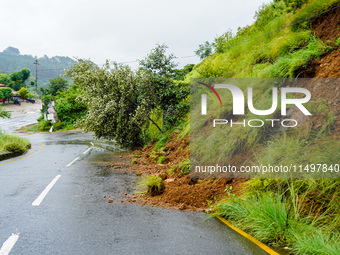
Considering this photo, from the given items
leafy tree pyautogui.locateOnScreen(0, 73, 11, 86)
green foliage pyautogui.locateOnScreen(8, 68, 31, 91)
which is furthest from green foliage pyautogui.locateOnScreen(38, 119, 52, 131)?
green foliage pyautogui.locateOnScreen(8, 68, 31, 91)

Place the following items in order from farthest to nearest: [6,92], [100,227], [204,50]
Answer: [6,92] < [204,50] < [100,227]

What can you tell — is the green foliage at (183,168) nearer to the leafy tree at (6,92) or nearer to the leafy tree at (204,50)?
the leafy tree at (204,50)

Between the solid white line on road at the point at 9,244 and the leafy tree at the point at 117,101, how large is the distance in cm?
1043

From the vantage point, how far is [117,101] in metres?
15.0

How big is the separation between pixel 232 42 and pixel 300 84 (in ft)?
33.4

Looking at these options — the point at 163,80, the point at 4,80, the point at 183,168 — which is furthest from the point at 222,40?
the point at 4,80

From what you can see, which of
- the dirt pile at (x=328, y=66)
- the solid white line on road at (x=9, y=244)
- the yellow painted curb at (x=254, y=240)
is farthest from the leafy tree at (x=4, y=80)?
the yellow painted curb at (x=254, y=240)

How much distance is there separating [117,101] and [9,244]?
456 inches

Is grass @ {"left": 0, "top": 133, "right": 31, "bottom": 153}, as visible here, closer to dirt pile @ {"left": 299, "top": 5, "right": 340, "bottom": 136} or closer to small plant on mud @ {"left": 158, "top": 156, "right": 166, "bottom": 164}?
small plant on mud @ {"left": 158, "top": 156, "right": 166, "bottom": 164}

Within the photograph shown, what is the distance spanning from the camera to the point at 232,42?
16641 mm

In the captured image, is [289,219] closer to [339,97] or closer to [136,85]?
[339,97]

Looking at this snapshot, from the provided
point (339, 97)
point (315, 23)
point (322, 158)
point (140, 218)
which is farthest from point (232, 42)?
point (140, 218)

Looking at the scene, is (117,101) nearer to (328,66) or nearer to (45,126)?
(328,66)

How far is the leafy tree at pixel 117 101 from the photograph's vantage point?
14.7 meters
